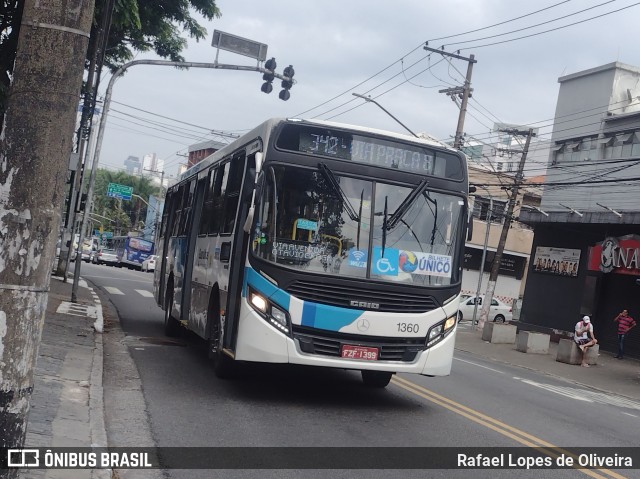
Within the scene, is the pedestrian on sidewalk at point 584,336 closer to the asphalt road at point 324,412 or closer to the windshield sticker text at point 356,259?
the asphalt road at point 324,412

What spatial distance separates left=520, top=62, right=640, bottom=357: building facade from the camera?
1133 inches

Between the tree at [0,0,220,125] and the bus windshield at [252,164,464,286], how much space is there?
11.7 ft

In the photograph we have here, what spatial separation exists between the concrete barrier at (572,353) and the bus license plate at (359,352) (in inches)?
680

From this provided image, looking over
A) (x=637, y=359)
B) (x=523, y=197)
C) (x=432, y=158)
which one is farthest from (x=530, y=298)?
(x=432, y=158)

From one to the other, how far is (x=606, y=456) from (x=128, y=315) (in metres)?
14.2

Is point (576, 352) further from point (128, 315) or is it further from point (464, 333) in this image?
point (128, 315)

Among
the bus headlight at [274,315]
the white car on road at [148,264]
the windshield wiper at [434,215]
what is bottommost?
the white car on road at [148,264]

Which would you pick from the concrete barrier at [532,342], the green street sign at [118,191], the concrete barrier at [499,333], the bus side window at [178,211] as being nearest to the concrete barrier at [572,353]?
the concrete barrier at [532,342]

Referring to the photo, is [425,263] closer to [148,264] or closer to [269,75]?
[269,75]

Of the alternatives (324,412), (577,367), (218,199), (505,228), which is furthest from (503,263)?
(324,412)

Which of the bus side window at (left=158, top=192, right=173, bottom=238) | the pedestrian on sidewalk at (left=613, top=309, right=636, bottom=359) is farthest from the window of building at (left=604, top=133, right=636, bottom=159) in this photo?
the bus side window at (left=158, top=192, right=173, bottom=238)

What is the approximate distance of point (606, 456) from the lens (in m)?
8.38

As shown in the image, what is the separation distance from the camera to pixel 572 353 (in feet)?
81.0

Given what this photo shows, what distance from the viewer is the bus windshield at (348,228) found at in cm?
906
